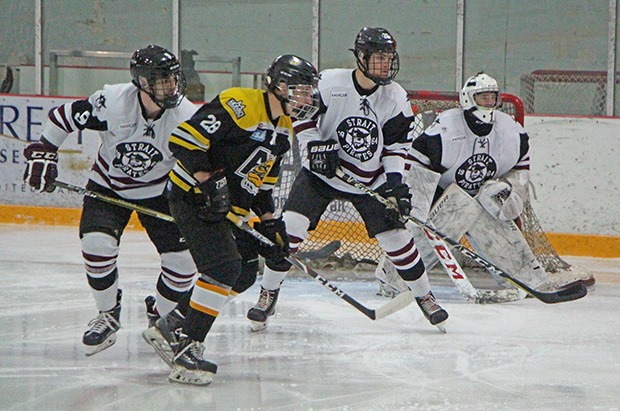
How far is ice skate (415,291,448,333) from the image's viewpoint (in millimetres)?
4160

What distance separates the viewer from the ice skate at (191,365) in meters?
3.30

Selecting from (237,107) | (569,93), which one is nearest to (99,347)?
(237,107)

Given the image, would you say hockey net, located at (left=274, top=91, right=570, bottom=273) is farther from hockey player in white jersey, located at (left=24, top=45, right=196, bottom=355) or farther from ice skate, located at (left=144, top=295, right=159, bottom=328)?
hockey player in white jersey, located at (left=24, top=45, right=196, bottom=355)

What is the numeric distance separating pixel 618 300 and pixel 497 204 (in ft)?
2.28

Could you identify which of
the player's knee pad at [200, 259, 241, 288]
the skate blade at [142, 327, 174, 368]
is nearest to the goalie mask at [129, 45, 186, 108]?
the player's knee pad at [200, 259, 241, 288]

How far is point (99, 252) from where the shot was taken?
11.9 ft

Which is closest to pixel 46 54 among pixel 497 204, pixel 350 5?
pixel 350 5

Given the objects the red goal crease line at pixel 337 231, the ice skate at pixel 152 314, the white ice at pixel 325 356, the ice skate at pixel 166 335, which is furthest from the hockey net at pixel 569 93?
the ice skate at pixel 166 335

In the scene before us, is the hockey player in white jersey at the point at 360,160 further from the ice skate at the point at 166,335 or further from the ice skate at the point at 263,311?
the ice skate at the point at 166,335

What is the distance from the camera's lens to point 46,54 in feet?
23.6

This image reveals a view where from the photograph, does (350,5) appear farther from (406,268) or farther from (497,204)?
(406,268)

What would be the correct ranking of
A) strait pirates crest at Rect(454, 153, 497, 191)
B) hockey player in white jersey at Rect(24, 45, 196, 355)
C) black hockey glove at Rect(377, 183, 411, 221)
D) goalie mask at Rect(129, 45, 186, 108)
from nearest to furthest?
goalie mask at Rect(129, 45, 186, 108)
hockey player in white jersey at Rect(24, 45, 196, 355)
black hockey glove at Rect(377, 183, 411, 221)
strait pirates crest at Rect(454, 153, 497, 191)

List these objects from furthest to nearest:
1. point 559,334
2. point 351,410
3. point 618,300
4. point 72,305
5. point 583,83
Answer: point 583,83 < point 618,300 < point 72,305 < point 559,334 < point 351,410

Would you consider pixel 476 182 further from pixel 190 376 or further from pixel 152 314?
pixel 190 376
